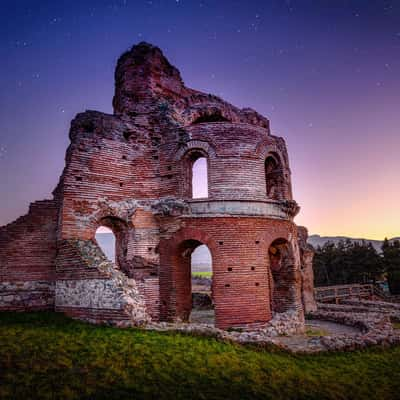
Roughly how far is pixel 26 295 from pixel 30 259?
1.18 m

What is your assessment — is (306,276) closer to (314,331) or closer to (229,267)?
(314,331)

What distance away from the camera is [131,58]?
1476 centimetres

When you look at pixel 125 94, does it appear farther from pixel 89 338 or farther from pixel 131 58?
pixel 89 338

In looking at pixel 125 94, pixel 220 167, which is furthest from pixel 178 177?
pixel 125 94

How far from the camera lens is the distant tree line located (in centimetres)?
3384

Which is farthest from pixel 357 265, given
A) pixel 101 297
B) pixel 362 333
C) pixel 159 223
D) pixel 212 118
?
pixel 101 297

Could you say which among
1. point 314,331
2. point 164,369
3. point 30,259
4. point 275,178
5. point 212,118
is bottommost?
point 314,331

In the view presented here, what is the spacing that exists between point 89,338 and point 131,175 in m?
6.48

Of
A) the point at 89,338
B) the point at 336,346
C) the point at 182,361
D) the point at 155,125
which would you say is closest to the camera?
the point at 182,361

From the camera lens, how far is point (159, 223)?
12.0m

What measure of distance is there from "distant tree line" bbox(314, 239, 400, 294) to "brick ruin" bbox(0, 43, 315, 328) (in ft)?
88.0

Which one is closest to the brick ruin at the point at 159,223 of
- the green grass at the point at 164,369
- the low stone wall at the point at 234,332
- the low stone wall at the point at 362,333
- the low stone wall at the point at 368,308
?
the low stone wall at the point at 234,332

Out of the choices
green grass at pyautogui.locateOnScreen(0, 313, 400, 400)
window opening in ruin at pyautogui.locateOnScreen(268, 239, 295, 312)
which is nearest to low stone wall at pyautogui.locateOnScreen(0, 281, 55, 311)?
green grass at pyautogui.locateOnScreen(0, 313, 400, 400)

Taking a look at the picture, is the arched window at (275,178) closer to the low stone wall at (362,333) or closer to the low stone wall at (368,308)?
the low stone wall at (362,333)
